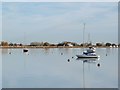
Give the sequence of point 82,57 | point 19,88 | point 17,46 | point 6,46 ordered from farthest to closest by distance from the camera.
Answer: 1. point 17,46
2. point 6,46
3. point 82,57
4. point 19,88

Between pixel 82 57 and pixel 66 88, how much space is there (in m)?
24.9

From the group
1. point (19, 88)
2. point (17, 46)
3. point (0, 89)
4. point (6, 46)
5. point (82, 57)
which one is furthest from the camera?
point (17, 46)

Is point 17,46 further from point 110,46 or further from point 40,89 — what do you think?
point 40,89

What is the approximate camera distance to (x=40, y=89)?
14969mm

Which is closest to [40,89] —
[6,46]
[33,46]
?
[6,46]

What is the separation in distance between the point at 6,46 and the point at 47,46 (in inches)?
603

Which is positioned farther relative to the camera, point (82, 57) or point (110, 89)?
point (82, 57)

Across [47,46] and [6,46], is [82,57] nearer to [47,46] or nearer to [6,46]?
[6,46]

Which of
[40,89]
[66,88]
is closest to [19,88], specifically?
[40,89]

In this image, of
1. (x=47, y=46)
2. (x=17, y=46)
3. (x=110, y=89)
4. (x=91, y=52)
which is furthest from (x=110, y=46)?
(x=110, y=89)

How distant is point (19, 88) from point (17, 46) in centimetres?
8626

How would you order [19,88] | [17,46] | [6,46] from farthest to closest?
[17,46] < [6,46] < [19,88]

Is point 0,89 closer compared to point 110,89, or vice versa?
point 0,89

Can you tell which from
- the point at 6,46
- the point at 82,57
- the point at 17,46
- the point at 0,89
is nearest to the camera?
the point at 0,89
